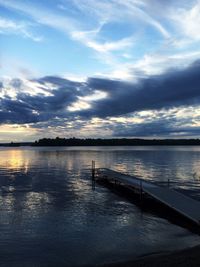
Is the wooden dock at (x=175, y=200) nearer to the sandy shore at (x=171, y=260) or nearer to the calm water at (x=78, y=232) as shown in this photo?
the calm water at (x=78, y=232)

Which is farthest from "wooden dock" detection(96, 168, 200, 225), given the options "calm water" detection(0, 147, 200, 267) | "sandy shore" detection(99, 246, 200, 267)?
"sandy shore" detection(99, 246, 200, 267)

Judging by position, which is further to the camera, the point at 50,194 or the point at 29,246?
the point at 50,194

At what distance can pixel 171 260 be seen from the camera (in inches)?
564

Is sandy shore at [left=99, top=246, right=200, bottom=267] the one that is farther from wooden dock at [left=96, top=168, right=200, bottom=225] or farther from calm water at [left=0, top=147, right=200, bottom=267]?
wooden dock at [left=96, top=168, right=200, bottom=225]

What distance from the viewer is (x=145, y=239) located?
1948 cm

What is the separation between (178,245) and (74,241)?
5.36 metres

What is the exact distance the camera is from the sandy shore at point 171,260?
44.9ft

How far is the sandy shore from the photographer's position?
13682 mm

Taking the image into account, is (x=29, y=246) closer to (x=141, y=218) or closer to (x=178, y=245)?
(x=178, y=245)

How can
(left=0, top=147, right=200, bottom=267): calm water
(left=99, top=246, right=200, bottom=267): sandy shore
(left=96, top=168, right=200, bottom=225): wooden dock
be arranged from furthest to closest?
1. (left=96, top=168, right=200, bottom=225): wooden dock
2. (left=0, top=147, right=200, bottom=267): calm water
3. (left=99, top=246, right=200, bottom=267): sandy shore

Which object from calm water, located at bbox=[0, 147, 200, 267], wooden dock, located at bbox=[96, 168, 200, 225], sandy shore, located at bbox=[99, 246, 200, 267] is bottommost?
calm water, located at bbox=[0, 147, 200, 267]

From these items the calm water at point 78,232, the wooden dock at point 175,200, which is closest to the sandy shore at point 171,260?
the calm water at point 78,232

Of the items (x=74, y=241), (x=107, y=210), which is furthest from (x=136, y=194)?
(x=74, y=241)

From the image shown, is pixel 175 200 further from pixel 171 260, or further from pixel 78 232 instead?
pixel 171 260
